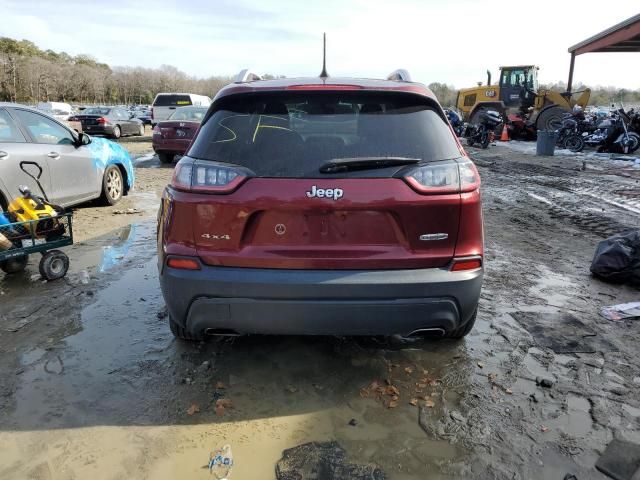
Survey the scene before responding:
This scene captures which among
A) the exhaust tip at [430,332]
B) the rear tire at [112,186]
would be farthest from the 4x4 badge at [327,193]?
the rear tire at [112,186]

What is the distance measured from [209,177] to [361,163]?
0.81 meters

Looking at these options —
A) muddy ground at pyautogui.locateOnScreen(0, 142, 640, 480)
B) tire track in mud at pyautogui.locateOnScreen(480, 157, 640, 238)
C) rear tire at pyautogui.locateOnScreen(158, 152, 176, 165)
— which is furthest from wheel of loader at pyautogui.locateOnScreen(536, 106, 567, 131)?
muddy ground at pyautogui.locateOnScreen(0, 142, 640, 480)

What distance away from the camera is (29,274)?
16.0 feet

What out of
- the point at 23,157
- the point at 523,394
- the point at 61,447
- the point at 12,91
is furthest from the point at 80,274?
the point at 12,91

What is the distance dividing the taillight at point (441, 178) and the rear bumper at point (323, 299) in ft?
1.43

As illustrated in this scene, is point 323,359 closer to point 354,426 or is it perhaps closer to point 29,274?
point 354,426

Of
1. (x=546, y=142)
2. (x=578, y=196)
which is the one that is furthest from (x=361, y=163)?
(x=546, y=142)

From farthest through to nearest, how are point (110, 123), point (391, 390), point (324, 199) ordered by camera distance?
point (110, 123)
point (391, 390)
point (324, 199)

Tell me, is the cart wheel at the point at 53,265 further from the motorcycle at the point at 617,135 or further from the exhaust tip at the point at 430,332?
the motorcycle at the point at 617,135

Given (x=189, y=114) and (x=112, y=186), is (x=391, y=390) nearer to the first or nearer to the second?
(x=112, y=186)

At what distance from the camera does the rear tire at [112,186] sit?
767cm

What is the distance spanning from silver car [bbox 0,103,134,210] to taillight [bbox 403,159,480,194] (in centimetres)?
421

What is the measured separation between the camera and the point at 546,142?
16688mm

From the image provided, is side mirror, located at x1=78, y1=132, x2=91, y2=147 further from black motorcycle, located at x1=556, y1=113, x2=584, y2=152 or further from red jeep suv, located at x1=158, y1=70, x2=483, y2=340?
black motorcycle, located at x1=556, y1=113, x2=584, y2=152
